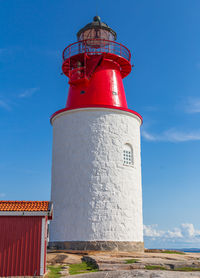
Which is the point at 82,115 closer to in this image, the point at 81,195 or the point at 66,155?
the point at 66,155

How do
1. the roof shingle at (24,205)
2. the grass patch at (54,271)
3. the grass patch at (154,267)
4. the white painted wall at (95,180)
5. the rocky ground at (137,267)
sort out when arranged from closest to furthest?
the rocky ground at (137,267) → the grass patch at (54,271) → the roof shingle at (24,205) → the grass patch at (154,267) → the white painted wall at (95,180)

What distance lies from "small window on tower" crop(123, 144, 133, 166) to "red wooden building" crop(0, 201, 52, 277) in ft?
26.0

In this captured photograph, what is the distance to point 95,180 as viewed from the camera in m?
18.8

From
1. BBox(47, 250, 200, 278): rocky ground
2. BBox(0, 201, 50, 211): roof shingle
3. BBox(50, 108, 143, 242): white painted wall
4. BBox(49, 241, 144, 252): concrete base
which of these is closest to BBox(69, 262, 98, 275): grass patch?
BBox(47, 250, 200, 278): rocky ground

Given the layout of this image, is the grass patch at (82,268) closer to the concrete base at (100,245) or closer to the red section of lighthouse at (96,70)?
the concrete base at (100,245)

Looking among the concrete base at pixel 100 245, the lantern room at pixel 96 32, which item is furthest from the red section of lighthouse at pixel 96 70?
the concrete base at pixel 100 245

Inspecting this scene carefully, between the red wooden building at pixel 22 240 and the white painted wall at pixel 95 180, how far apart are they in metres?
6.04

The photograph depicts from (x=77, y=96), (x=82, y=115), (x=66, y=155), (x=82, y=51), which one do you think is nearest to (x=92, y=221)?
(x=66, y=155)

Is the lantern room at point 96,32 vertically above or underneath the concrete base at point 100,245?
above

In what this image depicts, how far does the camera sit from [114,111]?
65.1 feet

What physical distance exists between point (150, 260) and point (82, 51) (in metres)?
13.2

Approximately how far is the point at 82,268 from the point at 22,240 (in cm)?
297

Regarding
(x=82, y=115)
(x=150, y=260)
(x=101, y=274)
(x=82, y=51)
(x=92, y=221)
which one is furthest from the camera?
(x=82, y=51)

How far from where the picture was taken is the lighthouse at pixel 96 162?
18422mm
